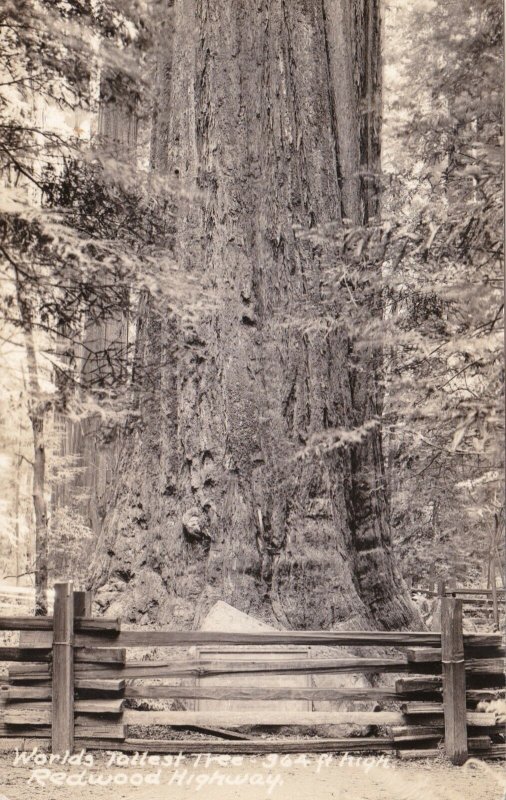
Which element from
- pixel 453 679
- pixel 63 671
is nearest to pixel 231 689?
pixel 63 671

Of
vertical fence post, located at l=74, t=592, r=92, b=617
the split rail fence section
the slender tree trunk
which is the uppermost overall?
the slender tree trunk

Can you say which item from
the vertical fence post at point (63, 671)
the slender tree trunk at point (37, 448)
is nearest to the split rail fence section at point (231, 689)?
the vertical fence post at point (63, 671)

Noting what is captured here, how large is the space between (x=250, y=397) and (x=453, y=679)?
1.42 meters

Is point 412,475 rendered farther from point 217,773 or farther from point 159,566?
point 217,773

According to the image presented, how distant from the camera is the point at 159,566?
3.15 m

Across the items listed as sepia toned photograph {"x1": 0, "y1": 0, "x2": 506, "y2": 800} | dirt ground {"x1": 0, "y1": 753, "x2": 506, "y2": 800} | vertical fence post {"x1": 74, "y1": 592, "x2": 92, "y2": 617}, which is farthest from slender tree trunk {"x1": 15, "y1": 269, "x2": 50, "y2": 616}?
dirt ground {"x1": 0, "y1": 753, "x2": 506, "y2": 800}

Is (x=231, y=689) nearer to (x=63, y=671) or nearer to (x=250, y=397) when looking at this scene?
(x=63, y=671)

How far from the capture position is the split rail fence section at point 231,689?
3.03m

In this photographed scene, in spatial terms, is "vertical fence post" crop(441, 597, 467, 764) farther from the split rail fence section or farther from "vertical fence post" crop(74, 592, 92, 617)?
"vertical fence post" crop(74, 592, 92, 617)

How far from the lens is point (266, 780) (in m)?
2.96

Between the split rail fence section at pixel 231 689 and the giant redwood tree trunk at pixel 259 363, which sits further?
the giant redwood tree trunk at pixel 259 363

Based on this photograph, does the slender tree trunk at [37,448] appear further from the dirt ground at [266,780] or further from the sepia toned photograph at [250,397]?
the dirt ground at [266,780]

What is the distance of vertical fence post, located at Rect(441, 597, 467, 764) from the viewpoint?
3.03 m

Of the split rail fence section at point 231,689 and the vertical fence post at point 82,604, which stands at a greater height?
the vertical fence post at point 82,604
